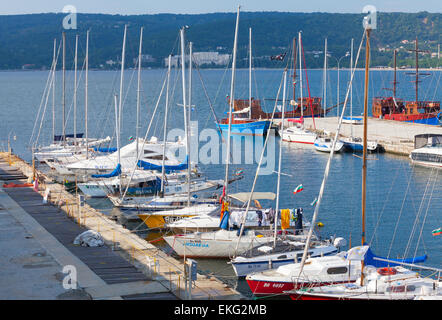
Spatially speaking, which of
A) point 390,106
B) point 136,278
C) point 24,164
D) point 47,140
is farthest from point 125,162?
point 390,106

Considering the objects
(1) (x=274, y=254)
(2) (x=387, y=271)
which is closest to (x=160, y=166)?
(1) (x=274, y=254)

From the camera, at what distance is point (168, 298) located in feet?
71.0

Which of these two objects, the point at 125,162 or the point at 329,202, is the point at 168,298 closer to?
the point at 329,202

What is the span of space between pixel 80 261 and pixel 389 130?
4747 centimetres

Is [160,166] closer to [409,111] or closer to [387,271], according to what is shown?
[387,271]

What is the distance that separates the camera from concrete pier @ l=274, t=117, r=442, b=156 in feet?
193

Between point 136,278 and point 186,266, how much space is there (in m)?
2.05

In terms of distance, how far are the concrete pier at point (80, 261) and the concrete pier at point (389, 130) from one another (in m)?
31.2

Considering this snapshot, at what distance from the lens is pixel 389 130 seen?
222 feet

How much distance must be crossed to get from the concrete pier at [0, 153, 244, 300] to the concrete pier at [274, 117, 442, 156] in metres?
31.2

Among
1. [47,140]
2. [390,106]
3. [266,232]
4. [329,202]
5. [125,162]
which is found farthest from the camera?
[390,106]

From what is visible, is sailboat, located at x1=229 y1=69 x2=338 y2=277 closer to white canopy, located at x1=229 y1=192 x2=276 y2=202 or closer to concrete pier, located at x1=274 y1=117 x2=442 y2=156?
white canopy, located at x1=229 y1=192 x2=276 y2=202

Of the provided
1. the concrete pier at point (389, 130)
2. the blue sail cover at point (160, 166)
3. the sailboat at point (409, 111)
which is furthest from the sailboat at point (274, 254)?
the sailboat at point (409, 111)

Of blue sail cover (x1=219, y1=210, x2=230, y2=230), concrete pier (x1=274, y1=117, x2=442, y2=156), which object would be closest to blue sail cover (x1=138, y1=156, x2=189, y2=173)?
blue sail cover (x1=219, y1=210, x2=230, y2=230)
